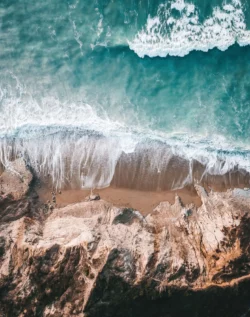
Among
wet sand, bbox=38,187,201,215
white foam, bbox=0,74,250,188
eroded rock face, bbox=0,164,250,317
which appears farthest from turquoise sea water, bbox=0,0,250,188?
eroded rock face, bbox=0,164,250,317

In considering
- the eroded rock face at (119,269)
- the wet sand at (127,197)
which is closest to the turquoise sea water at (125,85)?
the wet sand at (127,197)

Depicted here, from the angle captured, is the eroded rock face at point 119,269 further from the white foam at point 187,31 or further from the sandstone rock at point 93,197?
the white foam at point 187,31

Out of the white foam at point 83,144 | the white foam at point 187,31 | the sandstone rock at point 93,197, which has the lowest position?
the sandstone rock at point 93,197

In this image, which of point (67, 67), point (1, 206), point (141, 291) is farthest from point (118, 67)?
point (141, 291)

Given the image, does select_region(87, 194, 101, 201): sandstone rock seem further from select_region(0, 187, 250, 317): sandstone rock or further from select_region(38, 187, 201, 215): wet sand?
select_region(0, 187, 250, 317): sandstone rock

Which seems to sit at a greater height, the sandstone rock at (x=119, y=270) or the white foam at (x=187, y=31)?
the white foam at (x=187, y=31)
